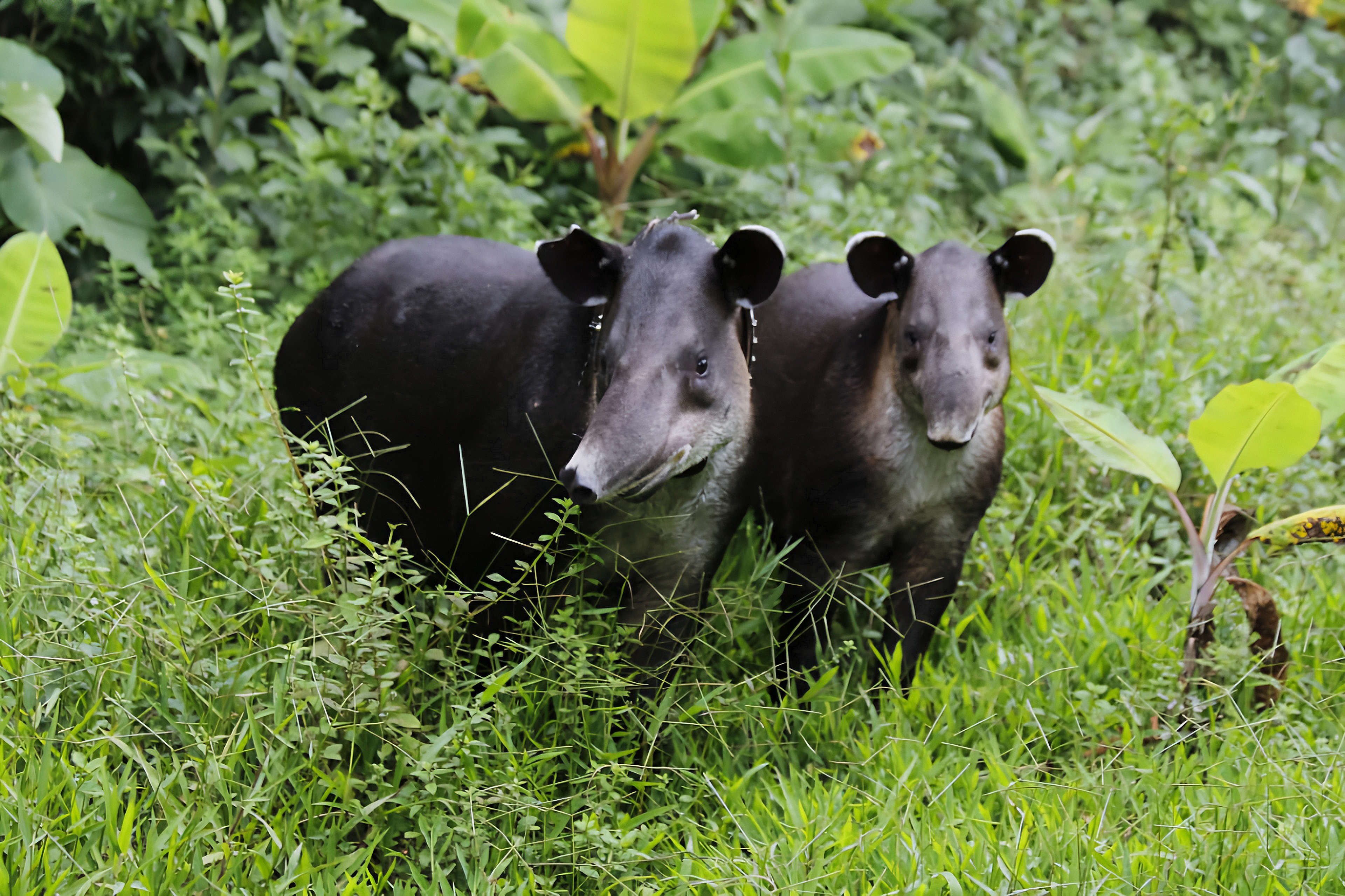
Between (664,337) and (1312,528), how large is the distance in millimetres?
1724

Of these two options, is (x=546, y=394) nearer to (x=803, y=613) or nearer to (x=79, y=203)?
(x=803, y=613)

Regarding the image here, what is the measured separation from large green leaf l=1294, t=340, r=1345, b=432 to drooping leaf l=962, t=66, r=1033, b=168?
417 cm

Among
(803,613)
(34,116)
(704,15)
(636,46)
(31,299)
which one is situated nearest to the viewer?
(803,613)

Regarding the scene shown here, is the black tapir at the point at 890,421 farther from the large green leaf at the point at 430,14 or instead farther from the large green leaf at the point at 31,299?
the large green leaf at the point at 430,14

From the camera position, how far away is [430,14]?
5539 millimetres

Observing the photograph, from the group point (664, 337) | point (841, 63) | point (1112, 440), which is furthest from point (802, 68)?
point (664, 337)

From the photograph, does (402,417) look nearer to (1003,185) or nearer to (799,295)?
(799,295)

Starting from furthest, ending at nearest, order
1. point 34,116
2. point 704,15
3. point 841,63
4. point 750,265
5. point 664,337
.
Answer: point 841,63, point 704,15, point 34,116, point 750,265, point 664,337

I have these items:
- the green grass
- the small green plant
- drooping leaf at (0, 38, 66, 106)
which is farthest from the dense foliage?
drooping leaf at (0, 38, 66, 106)

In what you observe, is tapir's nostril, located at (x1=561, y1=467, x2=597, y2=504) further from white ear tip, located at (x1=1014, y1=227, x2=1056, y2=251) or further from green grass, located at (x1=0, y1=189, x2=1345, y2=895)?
white ear tip, located at (x1=1014, y1=227, x2=1056, y2=251)

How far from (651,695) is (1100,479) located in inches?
78.4

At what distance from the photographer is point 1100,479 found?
13.7 feet

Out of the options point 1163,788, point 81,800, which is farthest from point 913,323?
point 81,800

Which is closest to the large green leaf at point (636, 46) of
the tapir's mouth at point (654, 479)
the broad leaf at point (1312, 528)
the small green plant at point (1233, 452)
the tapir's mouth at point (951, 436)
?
the small green plant at point (1233, 452)
